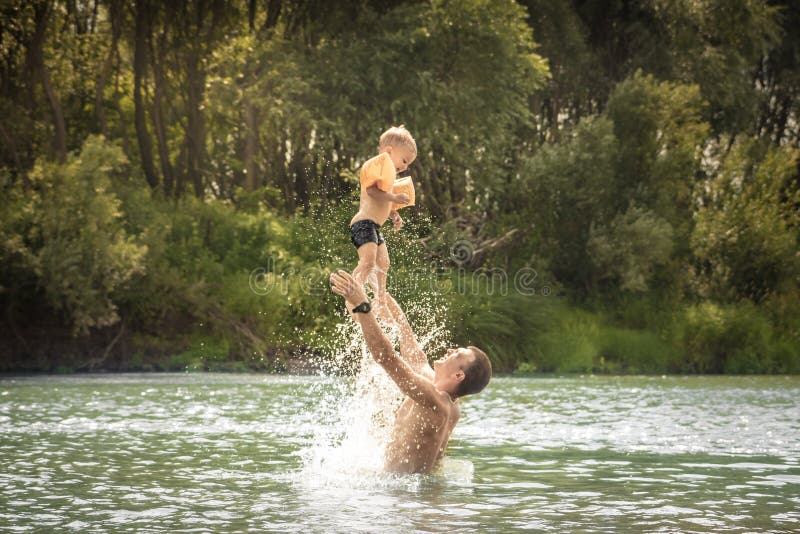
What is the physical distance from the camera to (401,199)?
1210 centimetres

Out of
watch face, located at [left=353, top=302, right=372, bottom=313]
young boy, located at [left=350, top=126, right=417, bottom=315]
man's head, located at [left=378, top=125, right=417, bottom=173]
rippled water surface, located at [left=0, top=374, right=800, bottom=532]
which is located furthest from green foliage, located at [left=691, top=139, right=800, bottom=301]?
watch face, located at [left=353, top=302, right=372, bottom=313]

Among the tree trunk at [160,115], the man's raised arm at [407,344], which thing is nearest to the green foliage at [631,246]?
Result: the tree trunk at [160,115]

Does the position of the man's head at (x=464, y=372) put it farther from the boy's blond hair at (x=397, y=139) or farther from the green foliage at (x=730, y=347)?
the green foliage at (x=730, y=347)

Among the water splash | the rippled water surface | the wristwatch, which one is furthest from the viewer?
the water splash

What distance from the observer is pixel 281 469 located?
41.7 feet

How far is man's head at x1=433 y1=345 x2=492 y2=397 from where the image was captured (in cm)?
1043

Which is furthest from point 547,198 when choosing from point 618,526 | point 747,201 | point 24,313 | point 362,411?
Result: point 618,526

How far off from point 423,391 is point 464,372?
0.38 m

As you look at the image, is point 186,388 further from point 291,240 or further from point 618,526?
point 618,526

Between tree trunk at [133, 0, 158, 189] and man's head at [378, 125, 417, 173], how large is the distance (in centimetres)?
2625

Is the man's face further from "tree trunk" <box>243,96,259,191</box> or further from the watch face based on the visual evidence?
"tree trunk" <box>243,96,259,191</box>

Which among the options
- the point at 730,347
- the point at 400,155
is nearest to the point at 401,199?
the point at 400,155

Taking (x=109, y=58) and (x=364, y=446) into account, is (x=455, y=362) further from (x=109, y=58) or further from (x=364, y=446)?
(x=109, y=58)

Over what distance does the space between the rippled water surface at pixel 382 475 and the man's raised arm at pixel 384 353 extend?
880 mm
